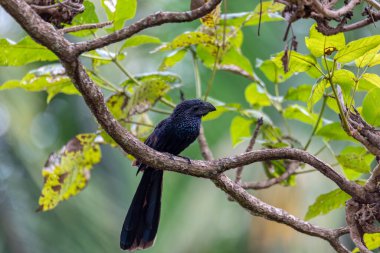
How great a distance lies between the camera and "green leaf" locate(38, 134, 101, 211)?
2.96 metres

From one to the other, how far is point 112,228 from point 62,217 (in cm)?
58

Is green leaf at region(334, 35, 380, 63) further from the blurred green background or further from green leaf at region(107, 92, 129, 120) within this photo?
the blurred green background

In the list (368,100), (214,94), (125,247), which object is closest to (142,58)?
(214,94)

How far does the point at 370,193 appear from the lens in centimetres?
230

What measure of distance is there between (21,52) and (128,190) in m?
5.36

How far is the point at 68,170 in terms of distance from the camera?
3057 mm

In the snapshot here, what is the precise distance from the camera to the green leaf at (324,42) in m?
2.06

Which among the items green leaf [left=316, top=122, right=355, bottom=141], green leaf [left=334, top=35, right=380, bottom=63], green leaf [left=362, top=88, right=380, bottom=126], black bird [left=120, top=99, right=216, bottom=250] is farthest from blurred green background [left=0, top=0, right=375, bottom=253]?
green leaf [left=334, top=35, right=380, bottom=63]

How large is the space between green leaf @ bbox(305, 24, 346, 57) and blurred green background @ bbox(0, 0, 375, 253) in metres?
4.17

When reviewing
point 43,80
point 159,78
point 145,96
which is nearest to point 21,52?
point 43,80

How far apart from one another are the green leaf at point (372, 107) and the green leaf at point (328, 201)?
1.48 feet

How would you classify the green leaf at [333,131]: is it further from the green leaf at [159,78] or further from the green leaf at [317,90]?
the green leaf at [159,78]

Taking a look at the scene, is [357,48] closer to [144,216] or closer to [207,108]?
[207,108]

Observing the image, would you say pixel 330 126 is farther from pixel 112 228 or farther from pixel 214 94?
pixel 112 228
